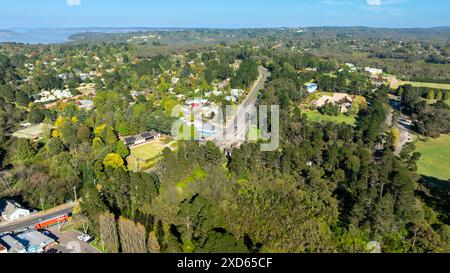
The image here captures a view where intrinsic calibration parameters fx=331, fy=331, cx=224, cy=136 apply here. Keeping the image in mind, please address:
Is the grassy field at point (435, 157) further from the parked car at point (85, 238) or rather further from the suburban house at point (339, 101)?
the parked car at point (85, 238)

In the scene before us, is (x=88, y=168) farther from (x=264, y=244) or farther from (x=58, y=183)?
(x=264, y=244)

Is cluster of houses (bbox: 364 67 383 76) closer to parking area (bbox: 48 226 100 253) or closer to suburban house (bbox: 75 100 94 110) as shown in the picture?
suburban house (bbox: 75 100 94 110)

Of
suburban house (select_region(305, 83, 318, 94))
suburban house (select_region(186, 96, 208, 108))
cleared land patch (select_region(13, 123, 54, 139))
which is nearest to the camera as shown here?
cleared land patch (select_region(13, 123, 54, 139))

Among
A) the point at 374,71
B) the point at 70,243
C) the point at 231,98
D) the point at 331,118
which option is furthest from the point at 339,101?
the point at 70,243

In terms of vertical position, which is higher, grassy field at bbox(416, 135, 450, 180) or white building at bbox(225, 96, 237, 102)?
white building at bbox(225, 96, 237, 102)

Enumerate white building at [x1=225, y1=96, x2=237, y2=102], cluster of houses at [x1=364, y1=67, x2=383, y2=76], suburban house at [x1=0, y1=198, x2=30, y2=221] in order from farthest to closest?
cluster of houses at [x1=364, y1=67, x2=383, y2=76], white building at [x1=225, y1=96, x2=237, y2=102], suburban house at [x1=0, y1=198, x2=30, y2=221]

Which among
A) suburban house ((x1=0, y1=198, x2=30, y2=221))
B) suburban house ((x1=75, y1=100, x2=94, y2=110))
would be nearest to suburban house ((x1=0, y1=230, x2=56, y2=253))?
suburban house ((x1=0, y1=198, x2=30, y2=221))
